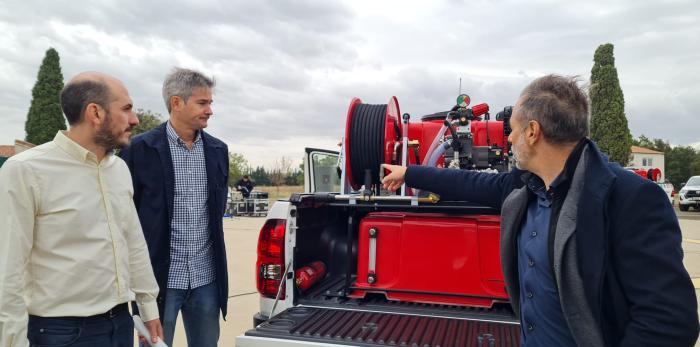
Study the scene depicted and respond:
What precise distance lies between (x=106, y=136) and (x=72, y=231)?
45cm

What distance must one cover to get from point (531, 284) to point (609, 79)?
4233cm

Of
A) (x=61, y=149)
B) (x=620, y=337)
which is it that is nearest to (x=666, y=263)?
(x=620, y=337)

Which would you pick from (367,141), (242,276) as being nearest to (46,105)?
(242,276)

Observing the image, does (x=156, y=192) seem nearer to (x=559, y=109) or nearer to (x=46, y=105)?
(x=559, y=109)

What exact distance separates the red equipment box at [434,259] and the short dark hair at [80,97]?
78.6 inches

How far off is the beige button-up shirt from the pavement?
3.03 meters

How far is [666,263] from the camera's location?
1.49m

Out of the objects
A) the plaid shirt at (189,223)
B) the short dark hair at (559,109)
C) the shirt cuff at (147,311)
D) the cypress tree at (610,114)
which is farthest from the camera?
the cypress tree at (610,114)

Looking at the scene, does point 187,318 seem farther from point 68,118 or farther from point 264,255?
point 68,118

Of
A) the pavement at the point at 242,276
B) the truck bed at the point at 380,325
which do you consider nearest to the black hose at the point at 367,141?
the truck bed at the point at 380,325

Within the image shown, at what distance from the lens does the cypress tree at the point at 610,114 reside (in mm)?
38312

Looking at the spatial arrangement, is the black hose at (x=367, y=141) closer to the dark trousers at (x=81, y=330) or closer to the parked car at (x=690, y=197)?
the dark trousers at (x=81, y=330)

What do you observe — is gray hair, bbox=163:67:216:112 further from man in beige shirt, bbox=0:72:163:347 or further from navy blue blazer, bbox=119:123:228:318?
man in beige shirt, bbox=0:72:163:347

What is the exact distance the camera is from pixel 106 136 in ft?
7.45
